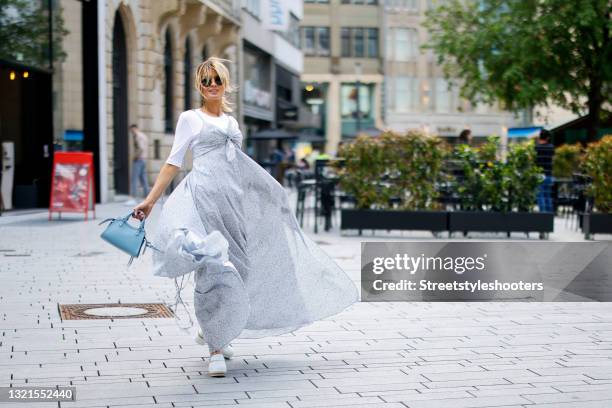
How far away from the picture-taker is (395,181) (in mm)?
17094

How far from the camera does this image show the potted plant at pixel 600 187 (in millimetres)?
16844

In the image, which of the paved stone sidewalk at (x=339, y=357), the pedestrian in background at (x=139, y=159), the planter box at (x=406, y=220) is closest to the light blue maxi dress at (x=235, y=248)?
the paved stone sidewalk at (x=339, y=357)

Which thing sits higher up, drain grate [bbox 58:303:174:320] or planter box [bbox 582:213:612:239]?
planter box [bbox 582:213:612:239]

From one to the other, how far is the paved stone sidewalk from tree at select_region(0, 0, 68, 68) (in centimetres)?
1075

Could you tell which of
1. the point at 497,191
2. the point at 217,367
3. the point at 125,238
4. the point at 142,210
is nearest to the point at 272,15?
the point at 497,191

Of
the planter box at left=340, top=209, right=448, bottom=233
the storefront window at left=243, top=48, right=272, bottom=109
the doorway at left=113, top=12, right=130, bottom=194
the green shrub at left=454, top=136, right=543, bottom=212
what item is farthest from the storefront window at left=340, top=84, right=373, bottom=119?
the planter box at left=340, top=209, right=448, bottom=233

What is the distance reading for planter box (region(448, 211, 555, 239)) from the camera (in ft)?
55.7

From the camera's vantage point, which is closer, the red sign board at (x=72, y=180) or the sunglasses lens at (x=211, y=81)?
the sunglasses lens at (x=211, y=81)

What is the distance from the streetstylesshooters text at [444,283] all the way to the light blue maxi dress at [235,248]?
3.20 meters

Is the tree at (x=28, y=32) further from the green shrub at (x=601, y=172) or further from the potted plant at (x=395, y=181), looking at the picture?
the green shrub at (x=601, y=172)

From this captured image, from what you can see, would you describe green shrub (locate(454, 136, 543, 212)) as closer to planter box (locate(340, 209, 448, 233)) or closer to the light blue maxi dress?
planter box (locate(340, 209, 448, 233))

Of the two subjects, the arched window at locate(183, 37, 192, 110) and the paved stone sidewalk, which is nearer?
the paved stone sidewalk

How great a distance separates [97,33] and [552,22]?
14.0m

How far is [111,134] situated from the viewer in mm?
25500
